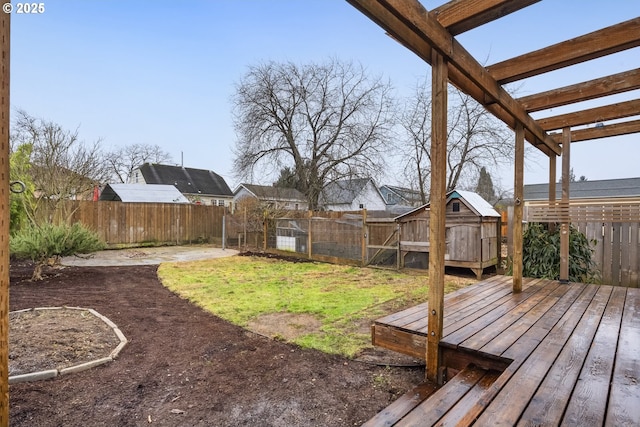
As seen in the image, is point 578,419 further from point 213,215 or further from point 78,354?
point 213,215

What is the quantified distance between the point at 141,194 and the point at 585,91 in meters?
16.7

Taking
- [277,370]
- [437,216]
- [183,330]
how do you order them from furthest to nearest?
[183,330]
[277,370]
[437,216]

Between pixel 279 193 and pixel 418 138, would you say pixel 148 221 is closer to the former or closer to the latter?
pixel 279 193

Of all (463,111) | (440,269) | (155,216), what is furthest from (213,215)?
(440,269)

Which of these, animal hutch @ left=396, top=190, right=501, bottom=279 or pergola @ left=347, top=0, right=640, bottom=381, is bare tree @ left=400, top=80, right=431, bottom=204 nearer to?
animal hutch @ left=396, top=190, right=501, bottom=279

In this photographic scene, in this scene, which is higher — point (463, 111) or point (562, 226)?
point (463, 111)

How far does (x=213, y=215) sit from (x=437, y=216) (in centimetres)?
1324

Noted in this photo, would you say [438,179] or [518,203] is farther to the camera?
[518,203]

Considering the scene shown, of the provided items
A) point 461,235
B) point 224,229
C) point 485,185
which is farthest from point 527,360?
point 485,185

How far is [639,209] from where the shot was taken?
4293 mm

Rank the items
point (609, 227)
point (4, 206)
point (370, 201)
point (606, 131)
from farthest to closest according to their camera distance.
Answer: point (370, 201) → point (609, 227) → point (606, 131) → point (4, 206)

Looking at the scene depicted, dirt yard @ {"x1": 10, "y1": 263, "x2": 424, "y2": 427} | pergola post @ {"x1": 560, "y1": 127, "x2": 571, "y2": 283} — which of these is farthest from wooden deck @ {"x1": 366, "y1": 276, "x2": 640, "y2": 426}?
pergola post @ {"x1": 560, "y1": 127, "x2": 571, "y2": 283}

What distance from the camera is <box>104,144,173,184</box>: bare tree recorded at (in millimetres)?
28531

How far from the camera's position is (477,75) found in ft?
8.66
